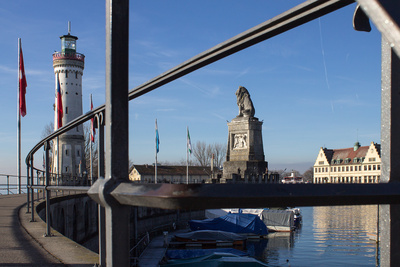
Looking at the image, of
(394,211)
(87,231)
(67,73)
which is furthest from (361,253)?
(67,73)

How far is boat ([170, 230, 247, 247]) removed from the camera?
30703 millimetres

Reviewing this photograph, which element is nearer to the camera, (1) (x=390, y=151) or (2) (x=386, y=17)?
(2) (x=386, y=17)

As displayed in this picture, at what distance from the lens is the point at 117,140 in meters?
1.55

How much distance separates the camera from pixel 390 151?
1416 mm

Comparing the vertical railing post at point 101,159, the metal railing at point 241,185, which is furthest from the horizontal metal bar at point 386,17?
the vertical railing post at point 101,159

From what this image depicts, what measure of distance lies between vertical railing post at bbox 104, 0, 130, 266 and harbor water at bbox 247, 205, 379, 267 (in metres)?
26.0

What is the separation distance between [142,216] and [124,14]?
42.2 m

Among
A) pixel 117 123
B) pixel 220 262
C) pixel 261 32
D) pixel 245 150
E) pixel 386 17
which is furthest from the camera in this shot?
pixel 245 150

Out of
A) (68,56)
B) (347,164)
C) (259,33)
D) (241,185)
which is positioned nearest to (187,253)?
(259,33)

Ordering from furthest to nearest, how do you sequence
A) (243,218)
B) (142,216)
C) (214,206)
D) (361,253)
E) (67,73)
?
(67,73) → (142,216) → (243,218) → (361,253) → (214,206)

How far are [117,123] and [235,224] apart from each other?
37.8m

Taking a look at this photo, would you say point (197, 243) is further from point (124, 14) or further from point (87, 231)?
point (124, 14)

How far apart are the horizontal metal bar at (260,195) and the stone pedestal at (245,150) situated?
1905 inches

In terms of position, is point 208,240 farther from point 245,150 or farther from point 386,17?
point 386,17
